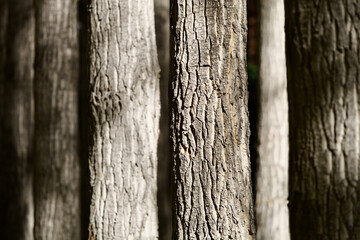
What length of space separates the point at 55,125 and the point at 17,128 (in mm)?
1252

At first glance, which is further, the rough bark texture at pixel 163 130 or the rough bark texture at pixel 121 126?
the rough bark texture at pixel 163 130

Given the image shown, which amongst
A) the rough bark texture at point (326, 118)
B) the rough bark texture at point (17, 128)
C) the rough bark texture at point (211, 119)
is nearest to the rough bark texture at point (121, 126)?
the rough bark texture at point (211, 119)

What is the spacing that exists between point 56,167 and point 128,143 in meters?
1.36

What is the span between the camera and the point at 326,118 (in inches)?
114

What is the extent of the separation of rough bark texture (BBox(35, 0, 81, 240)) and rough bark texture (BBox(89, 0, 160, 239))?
3.69 feet

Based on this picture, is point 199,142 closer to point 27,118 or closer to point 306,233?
point 306,233

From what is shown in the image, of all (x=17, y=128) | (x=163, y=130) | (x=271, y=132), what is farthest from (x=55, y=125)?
(x=271, y=132)

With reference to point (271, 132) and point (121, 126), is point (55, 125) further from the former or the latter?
point (271, 132)

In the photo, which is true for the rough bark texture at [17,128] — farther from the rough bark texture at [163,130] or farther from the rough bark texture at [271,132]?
the rough bark texture at [271,132]

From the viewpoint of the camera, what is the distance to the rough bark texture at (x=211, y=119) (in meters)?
2.54

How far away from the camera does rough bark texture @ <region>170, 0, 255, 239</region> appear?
→ 2.54 meters

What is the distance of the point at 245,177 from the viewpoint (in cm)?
261

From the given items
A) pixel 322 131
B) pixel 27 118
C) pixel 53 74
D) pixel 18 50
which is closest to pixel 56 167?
pixel 53 74

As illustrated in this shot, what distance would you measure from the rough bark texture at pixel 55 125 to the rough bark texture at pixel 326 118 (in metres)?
2.17
